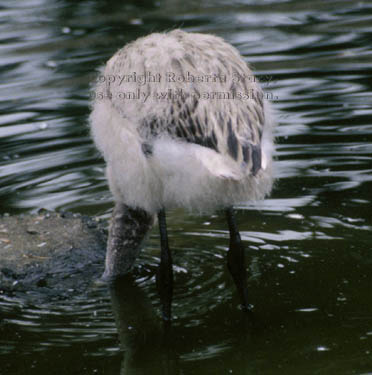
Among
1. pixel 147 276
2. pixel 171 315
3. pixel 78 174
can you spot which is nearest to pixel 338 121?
pixel 78 174

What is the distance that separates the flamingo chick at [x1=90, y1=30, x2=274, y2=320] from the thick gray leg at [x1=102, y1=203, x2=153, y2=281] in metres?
0.45

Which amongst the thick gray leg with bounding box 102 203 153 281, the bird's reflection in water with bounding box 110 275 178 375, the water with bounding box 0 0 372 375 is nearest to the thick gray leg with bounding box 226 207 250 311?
the water with bounding box 0 0 372 375

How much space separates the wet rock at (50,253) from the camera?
6.22m

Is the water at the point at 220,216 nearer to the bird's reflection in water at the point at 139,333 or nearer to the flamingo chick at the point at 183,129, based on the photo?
the bird's reflection in water at the point at 139,333

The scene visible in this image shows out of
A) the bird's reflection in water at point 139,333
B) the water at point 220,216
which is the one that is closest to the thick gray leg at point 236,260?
the water at point 220,216

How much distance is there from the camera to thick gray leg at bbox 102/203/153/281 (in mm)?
6367

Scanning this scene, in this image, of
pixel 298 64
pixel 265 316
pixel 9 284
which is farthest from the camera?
pixel 298 64

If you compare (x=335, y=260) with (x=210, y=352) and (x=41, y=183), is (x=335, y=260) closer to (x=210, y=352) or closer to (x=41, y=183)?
(x=210, y=352)

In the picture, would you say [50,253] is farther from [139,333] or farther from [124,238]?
[139,333]

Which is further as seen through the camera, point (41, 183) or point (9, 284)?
point (41, 183)

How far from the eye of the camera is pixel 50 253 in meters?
6.59

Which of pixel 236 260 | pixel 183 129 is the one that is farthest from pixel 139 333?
pixel 183 129

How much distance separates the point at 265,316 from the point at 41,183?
3.20 meters

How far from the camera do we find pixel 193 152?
16.7ft
